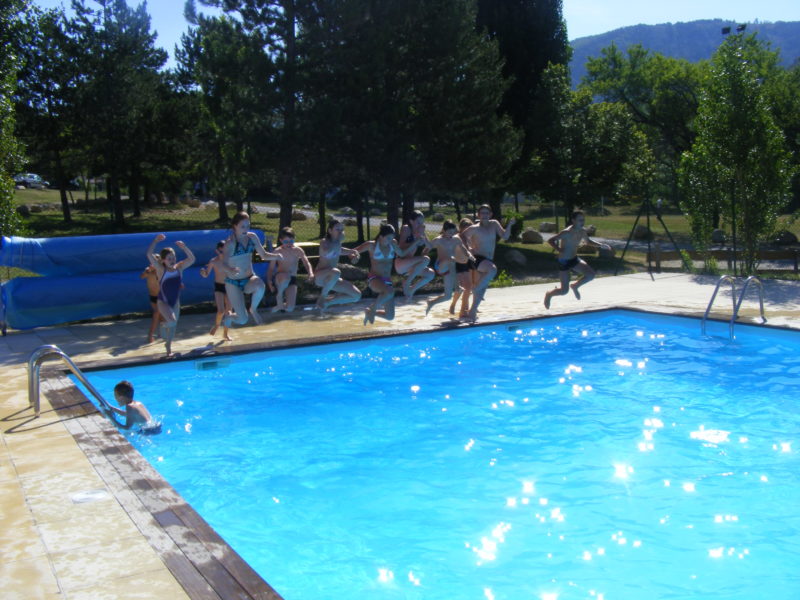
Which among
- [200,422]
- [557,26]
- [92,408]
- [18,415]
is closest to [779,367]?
[200,422]

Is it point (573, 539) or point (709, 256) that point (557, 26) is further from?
point (573, 539)

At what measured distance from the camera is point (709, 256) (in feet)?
69.7

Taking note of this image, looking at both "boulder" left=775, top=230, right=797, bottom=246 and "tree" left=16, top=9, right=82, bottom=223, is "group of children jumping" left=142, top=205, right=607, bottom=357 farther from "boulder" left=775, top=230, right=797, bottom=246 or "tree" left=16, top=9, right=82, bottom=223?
"boulder" left=775, top=230, right=797, bottom=246

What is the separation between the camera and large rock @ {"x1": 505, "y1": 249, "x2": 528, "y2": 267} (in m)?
22.6

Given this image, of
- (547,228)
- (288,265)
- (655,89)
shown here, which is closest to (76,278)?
(288,265)

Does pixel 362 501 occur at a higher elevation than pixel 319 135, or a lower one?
lower

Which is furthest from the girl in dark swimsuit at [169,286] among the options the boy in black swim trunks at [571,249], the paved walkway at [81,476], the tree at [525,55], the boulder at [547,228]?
the boulder at [547,228]

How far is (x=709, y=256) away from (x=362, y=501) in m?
17.2

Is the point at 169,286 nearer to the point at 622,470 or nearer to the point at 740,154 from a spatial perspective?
the point at 622,470

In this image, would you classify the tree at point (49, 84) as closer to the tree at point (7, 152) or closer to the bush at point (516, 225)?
the tree at point (7, 152)

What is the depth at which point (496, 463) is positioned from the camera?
7934 mm

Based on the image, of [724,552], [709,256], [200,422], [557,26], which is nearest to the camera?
[724,552]

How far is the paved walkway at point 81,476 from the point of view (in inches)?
170

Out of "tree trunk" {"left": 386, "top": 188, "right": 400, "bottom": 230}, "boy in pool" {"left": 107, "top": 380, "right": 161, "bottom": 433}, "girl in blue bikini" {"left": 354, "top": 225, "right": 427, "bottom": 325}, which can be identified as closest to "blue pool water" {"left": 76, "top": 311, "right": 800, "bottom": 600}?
"boy in pool" {"left": 107, "top": 380, "right": 161, "bottom": 433}
